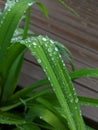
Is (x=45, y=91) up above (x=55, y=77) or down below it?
below

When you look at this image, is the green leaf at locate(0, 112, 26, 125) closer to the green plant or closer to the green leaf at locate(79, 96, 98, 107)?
the green plant

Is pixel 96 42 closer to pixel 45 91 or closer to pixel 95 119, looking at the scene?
pixel 95 119

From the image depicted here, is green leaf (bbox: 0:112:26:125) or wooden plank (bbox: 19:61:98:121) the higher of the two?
green leaf (bbox: 0:112:26:125)

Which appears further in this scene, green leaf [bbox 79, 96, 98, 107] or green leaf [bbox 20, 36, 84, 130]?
green leaf [bbox 79, 96, 98, 107]

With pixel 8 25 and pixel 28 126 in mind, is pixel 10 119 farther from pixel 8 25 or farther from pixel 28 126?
pixel 8 25

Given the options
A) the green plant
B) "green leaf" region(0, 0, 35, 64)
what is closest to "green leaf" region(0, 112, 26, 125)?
the green plant

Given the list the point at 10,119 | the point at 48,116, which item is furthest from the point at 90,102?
the point at 10,119

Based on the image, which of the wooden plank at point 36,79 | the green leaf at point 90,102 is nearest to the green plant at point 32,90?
the green leaf at point 90,102

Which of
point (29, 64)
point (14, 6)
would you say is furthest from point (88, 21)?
point (14, 6)

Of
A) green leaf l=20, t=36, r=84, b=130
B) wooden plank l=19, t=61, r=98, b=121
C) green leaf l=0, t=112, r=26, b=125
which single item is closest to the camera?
green leaf l=20, t=36, r=84, b=130
